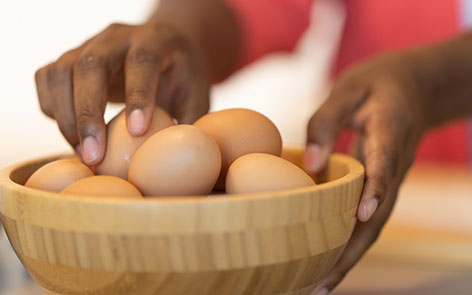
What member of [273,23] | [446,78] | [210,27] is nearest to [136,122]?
[446,78]

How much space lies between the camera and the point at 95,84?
2.25ft

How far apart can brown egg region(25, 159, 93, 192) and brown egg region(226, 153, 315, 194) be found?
172mm

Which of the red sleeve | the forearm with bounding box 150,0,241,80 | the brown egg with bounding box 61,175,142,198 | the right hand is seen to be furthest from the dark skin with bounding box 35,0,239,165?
the red sleeve

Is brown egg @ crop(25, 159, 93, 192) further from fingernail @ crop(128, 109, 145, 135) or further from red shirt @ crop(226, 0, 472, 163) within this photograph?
red shirt @ crop(226, 0, 472, 163)

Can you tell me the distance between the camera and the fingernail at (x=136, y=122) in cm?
64

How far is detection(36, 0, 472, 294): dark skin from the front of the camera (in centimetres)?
65

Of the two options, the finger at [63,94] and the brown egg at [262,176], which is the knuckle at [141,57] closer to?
the finger at [63,94]

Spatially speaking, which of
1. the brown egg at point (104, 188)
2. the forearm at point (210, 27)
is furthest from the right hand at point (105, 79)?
the forearm at point (210, 27)

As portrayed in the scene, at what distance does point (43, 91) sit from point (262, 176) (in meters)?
0.38

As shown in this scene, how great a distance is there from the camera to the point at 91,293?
498 millimetres

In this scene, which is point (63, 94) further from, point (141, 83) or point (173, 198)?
point (173, 198)

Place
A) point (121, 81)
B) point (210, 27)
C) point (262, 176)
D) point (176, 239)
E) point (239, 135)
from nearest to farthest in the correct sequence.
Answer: point (176, 239), point (262, 176), point (239, 135), point (121, 81), point (210, 27)

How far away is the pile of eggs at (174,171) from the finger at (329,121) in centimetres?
14

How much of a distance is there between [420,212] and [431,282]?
1.09ft
